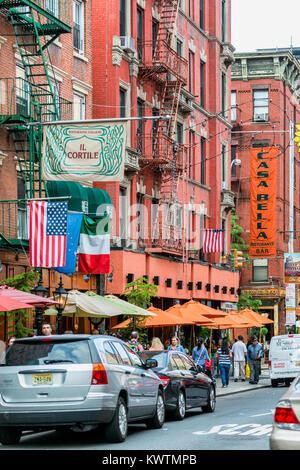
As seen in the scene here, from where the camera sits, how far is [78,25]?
33.7m

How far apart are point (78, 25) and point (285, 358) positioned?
534 inches

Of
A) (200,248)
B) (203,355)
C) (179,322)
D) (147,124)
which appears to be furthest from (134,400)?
(200,248)

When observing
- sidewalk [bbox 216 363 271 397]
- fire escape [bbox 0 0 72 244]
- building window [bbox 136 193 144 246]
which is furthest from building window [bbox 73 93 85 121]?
sidewalk [bbox 216 363 271 397]

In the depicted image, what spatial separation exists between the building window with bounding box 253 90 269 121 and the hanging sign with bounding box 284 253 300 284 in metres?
22.2

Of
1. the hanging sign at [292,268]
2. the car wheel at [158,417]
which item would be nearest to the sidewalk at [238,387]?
the hanging sign at [292,268]

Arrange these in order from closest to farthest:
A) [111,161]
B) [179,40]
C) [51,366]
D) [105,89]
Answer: [51,366] → [111,161] → [105,89] → [179,40]

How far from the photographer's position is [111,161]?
23047mm

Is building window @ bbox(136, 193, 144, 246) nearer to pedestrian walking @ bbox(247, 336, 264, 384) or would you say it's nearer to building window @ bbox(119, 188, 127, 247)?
building window @ bbox(119, 188, 127, 247)

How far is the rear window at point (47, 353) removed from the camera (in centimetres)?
1462

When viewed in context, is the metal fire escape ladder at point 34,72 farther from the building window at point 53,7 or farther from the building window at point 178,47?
the building window at point 178,47

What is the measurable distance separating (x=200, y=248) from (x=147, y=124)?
886cm

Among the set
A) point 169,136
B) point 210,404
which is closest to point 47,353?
point 210,404

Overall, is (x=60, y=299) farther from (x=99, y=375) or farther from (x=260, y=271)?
(x=260, y=271)

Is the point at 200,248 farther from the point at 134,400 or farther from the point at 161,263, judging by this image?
the point at 134,400
